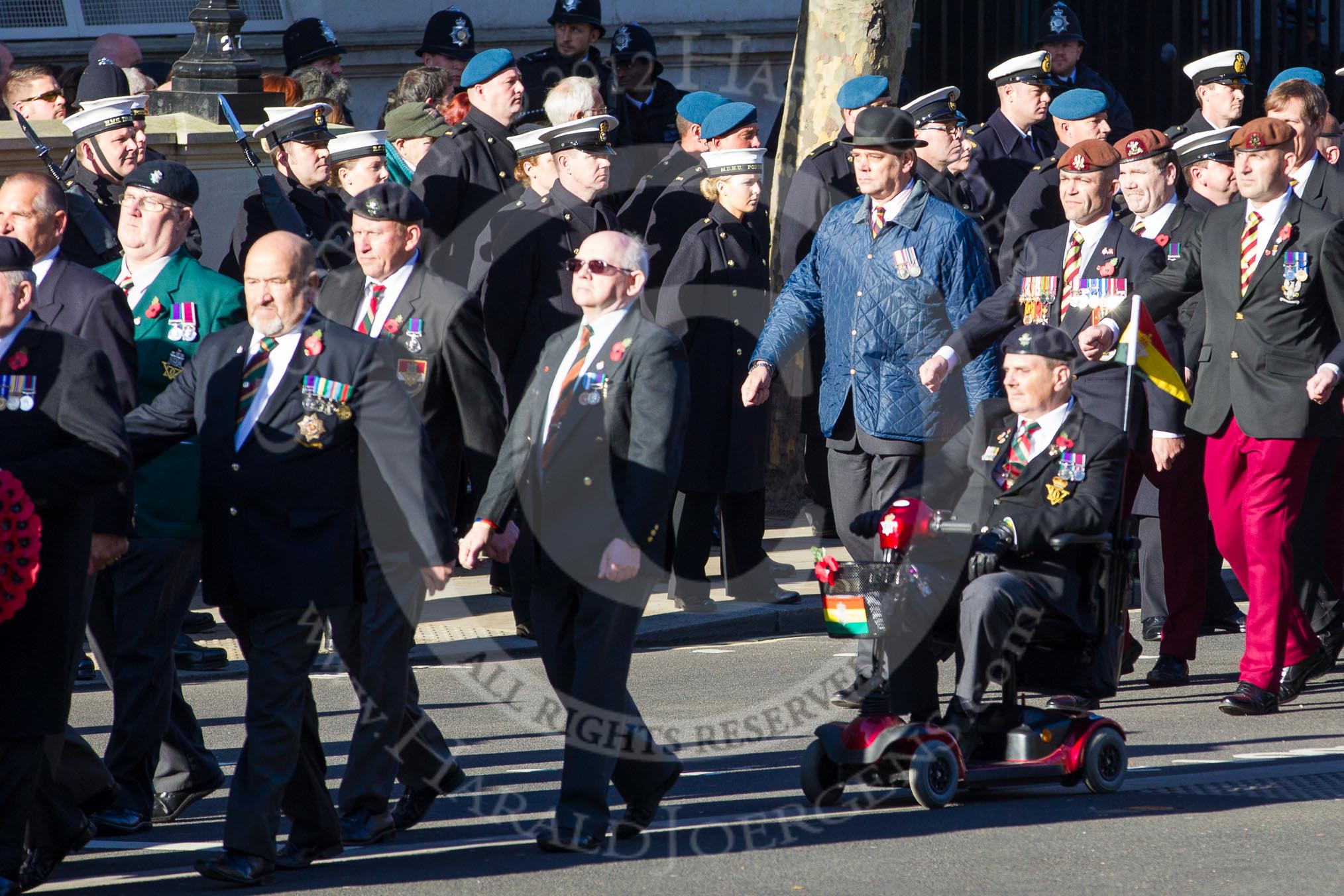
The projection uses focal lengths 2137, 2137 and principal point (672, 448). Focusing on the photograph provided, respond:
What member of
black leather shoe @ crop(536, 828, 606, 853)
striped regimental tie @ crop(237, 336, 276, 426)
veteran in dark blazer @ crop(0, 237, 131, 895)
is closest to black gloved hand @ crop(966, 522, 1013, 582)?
black leather shoe @ crop(536, 828, 606, 853)

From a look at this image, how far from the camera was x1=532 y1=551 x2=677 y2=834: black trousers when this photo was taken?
247 inches

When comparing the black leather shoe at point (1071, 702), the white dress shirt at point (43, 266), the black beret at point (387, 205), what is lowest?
the black leather shoe at point (1071, 702)

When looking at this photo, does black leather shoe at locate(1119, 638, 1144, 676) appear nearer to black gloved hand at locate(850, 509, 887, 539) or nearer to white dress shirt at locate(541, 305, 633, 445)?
black gloved hand at locate(850, 509, 887, 539)

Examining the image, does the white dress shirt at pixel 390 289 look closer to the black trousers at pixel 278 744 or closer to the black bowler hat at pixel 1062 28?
the black trousers at pixel 278 744

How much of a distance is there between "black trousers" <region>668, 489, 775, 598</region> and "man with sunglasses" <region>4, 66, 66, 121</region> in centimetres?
420

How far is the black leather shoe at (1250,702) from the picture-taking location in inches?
328

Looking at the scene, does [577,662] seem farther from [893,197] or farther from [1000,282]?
[1000,282]

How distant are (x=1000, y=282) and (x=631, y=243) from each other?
520 centimetres

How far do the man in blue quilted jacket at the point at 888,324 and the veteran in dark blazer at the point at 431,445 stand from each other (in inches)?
45.3

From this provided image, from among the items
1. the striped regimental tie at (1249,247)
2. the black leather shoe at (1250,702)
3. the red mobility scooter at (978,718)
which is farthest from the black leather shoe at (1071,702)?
the striped regimental tie at (1249,247)

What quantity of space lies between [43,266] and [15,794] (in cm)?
197

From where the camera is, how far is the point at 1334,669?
949cm

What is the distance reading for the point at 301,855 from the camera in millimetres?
6191

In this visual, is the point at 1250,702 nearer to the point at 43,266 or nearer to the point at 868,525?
the point at 868,525
